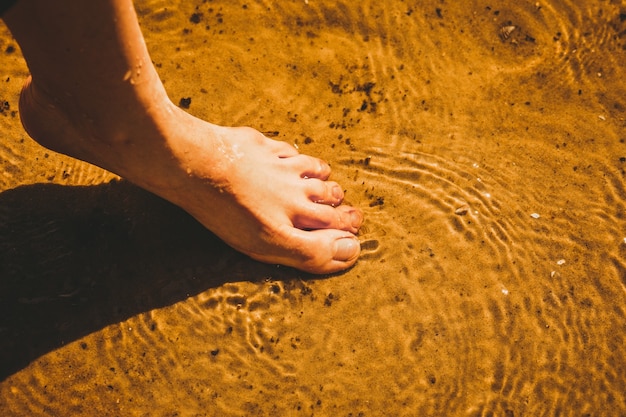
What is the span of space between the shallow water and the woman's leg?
19 centimetres

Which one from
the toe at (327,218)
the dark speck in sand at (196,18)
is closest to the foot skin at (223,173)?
the toe at (327,218)

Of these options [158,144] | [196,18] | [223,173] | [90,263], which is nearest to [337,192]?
[223,173]

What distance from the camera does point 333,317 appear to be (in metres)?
2.30

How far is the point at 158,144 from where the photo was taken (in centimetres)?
192

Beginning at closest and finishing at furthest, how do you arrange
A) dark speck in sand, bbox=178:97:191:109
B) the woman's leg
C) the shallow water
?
the woman's leg
the shallow water
dark speck in sand, bbox=178:97:191:109

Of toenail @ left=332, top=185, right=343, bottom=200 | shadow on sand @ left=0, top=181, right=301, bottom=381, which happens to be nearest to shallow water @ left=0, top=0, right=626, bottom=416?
shadow on sand @ left=0, top=181, right=301, bottom=381

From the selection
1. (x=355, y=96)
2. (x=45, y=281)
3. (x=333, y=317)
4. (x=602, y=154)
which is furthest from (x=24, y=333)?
(x=602, y=154)

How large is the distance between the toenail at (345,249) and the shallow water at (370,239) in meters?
0.09

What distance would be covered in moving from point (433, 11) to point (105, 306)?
2.38 metres

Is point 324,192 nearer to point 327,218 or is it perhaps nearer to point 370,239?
point 327,218

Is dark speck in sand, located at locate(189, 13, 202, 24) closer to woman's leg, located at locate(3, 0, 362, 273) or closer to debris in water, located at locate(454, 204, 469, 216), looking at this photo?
woman's leg, located at locate(3, 0, 362, 273)

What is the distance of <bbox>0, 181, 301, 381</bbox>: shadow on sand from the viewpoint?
87.7 inches

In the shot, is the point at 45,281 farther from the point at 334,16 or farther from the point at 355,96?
the point at 334,16

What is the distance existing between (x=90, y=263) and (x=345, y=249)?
1202 mm
